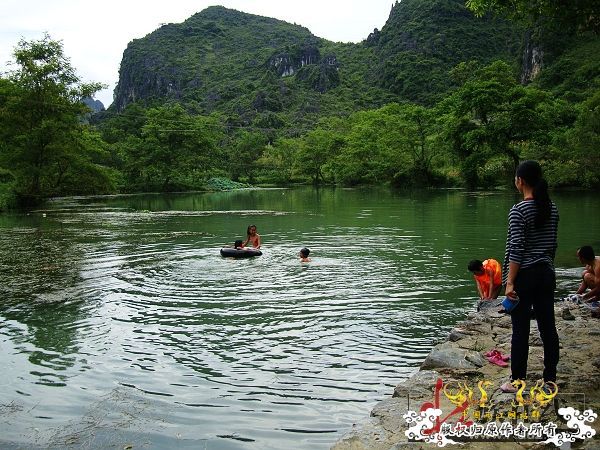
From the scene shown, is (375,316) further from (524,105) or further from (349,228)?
(524,105)

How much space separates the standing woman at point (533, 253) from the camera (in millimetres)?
5340

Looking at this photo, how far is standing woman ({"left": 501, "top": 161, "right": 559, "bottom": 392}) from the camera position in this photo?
5.34 meters

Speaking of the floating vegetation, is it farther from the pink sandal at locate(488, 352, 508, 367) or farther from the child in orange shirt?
the pink sandal at locate(488, 352, 508, 367)

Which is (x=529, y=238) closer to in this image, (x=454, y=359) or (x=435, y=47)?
(x=454, y=359)

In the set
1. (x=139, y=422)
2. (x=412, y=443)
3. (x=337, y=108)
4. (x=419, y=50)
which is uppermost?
(x=419, y=50)

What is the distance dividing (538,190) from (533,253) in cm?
61

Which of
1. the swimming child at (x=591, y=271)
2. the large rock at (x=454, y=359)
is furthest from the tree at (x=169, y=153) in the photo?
the large rock at (x=454, y=359)

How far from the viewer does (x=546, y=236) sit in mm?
5375

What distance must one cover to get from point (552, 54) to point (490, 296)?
114m

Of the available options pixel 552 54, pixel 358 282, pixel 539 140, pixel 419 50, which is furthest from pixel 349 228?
pixel 419 50

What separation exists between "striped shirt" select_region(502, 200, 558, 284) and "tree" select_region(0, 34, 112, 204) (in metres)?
46.9

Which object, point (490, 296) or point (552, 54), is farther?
point (552, 54)

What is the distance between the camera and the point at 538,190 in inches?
209

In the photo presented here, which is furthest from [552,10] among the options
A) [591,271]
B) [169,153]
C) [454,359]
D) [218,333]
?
[169,153]
